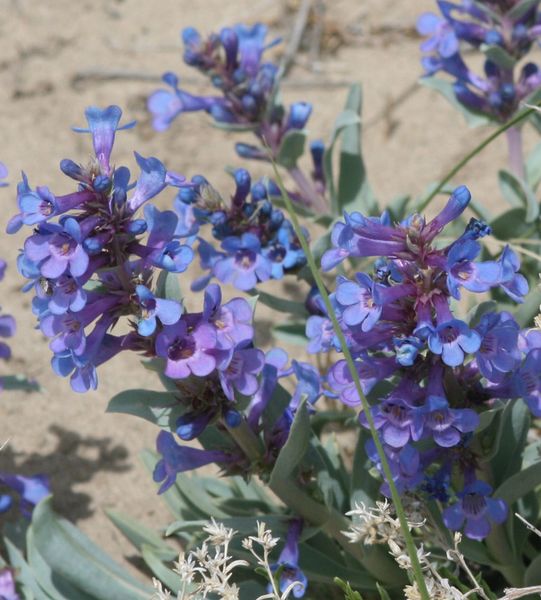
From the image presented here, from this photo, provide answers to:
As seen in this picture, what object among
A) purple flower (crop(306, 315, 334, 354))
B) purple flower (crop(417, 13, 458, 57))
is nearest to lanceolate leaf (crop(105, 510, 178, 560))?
purple flower (crop(306, 315, 334, 354))

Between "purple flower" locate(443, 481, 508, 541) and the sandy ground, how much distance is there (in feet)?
5.17

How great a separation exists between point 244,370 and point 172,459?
0.35m

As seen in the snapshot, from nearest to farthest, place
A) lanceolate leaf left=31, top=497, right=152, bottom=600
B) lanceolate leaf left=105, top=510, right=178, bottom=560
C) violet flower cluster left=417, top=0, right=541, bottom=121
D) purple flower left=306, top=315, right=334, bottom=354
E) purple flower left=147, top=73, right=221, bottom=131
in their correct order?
purple flower left=306, top=315, right=334, bottom=354
lanceolate leaf left=31, top=497, right=152, bottom=600
lanceolate leaf left=105, top=510, right=178, bottom=560
violet flower cluster left=417, top=0, right=541, bottom=121
purple flower left=147, top=73, right=221, bottom=131

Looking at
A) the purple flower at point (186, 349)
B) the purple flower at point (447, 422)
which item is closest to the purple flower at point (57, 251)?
the purple flower at point (186, 349)

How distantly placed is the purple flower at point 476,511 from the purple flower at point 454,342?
1.79 ft

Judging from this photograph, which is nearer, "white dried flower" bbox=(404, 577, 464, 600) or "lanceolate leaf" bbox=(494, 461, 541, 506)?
"white dried flower" bbox=(404, 577, 464, 600)

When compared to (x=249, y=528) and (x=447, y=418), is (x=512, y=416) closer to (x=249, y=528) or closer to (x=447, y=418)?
(x=447, y=418)

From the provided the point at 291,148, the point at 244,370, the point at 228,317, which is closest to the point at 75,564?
the point at 244,370

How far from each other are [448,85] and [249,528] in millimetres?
2232

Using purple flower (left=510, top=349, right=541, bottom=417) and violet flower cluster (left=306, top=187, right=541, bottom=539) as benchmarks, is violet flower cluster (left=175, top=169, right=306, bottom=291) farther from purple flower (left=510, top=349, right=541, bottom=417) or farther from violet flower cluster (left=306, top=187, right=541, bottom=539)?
purple flower (left=510, top=349, right=541, bottom=417)

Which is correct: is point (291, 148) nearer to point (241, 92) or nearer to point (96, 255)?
point (241, 92)

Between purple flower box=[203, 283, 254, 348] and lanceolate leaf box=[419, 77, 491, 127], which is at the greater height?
purple flower box=[203, 283, 254, 348]

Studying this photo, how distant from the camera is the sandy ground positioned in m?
4.41

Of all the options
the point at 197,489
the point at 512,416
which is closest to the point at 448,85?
the point at 512,416
